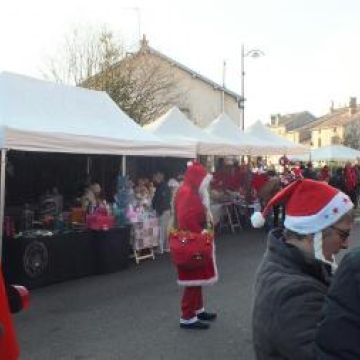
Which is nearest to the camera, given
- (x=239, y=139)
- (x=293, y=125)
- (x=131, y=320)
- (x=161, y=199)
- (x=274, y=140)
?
(x=131, y=320)

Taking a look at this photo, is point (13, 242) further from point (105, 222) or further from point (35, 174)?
point (35, 174)

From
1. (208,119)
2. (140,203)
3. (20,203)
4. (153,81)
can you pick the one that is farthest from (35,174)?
(208,119)

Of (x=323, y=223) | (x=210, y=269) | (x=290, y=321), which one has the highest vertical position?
(x=323, y=223)

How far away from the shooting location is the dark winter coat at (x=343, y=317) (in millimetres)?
1540

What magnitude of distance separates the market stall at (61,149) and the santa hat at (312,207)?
251 inches

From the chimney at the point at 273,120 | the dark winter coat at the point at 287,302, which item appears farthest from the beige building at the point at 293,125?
the dark winter coat at the point at 287,302

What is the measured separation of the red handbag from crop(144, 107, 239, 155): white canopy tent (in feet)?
24.2

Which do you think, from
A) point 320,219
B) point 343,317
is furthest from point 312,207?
point 343,317

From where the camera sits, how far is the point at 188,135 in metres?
15.0

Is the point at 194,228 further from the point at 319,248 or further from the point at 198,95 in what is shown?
the point at 198,95

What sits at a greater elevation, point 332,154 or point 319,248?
point 332,154

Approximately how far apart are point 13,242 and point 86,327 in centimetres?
236

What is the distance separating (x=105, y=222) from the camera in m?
9.91

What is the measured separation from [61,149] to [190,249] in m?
3.26
